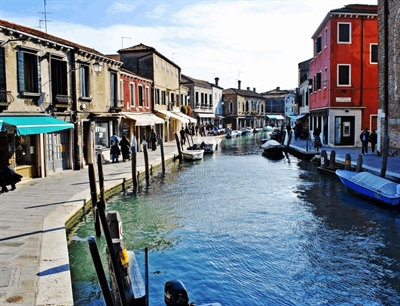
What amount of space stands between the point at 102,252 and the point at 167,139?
28.2 meters

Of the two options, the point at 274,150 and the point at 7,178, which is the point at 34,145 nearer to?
the point at 7,178

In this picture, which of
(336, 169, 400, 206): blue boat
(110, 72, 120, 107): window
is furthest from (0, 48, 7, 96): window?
(336, 169, 400, 206): blue boat

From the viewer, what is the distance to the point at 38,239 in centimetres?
741

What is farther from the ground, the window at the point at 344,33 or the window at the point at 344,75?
the window at the point at 344,33

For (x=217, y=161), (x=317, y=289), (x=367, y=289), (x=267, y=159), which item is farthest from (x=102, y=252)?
(x=267, y=159)

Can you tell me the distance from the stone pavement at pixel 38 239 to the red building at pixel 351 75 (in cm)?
1640

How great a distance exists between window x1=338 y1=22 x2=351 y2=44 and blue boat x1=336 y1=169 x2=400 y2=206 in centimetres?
1349

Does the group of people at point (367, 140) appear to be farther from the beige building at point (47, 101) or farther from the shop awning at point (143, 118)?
the beige building at point (47, 101)

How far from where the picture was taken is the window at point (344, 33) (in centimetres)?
2514

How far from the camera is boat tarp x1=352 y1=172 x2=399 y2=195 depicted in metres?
11.9

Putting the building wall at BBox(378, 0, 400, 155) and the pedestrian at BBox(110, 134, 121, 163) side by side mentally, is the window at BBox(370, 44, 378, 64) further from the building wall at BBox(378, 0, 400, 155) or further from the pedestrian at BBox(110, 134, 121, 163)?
the pedestrian at BBox(110, 134, 121, 163)

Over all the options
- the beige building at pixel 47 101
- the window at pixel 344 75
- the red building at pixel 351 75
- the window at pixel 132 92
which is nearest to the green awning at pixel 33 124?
the beige building at pixel 47 101

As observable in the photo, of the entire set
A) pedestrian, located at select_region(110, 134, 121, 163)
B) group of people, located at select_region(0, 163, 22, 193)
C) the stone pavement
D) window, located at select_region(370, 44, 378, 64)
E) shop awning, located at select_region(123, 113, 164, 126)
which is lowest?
the stone pavement

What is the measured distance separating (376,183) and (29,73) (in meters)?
11.9
